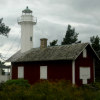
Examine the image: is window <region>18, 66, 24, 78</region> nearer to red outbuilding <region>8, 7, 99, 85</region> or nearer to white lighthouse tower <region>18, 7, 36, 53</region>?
red outbuilding <region>8, 7, 99, 85</region>

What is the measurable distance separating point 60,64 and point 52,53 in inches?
83.9

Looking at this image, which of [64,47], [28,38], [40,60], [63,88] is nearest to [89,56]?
[64,47]

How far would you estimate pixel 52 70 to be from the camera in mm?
27828

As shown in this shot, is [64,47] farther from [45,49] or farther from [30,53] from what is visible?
[30,53]

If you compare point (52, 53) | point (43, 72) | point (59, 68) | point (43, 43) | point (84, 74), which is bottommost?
point (84, 74)

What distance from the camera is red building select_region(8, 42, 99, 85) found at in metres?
26.5

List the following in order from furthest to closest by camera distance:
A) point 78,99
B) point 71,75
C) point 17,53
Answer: point 17,53 < point 71,75 < point 78,99

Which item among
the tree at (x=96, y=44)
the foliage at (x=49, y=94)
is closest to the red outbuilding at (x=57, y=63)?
the tree at (x=96, y=44)

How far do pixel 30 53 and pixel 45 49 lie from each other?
2028 millimetres

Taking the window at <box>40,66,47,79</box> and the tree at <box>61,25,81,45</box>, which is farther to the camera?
the tree at <box>61,25,81,45</box>

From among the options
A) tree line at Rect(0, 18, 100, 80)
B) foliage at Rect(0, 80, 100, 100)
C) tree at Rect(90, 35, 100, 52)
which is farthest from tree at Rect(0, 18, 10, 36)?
foliage at Rect(0, 80, 100, 100)

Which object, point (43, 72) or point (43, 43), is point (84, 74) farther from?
point (43, 43)

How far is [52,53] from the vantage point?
28.9m

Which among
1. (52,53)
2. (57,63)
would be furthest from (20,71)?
(57,63)
